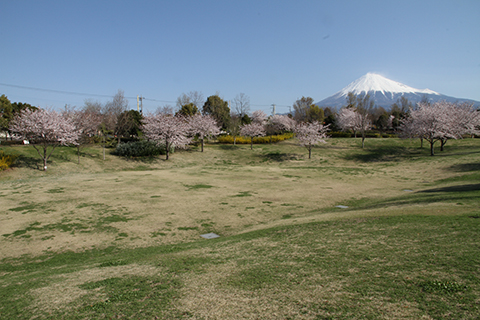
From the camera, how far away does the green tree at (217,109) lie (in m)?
72.3

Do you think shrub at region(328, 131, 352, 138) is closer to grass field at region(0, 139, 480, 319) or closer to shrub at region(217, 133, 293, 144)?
shrub at region(217, 133, 293, 144)

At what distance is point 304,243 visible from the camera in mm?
7816

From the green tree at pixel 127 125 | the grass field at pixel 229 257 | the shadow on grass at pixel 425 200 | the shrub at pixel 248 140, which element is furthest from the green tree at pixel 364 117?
the green tree at pixel 127 125

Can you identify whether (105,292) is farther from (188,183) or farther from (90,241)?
(188,183)

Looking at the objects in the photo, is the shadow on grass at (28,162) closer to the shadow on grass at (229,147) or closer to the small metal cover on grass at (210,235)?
the small metal cover on grass at (210,235)

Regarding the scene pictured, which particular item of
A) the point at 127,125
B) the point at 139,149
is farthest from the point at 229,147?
the point at 127,125

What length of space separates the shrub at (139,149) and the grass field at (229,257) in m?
19.4

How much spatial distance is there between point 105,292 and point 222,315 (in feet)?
8.07

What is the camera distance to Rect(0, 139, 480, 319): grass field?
457 cm

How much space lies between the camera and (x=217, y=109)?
74188 mm

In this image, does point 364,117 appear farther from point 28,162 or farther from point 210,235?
point 28,162

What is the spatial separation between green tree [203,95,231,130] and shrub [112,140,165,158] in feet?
104

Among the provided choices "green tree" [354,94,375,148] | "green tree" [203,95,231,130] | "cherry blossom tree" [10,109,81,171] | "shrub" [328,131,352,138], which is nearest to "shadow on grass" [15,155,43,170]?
"cherry blossom tree" [10,109,81,171]

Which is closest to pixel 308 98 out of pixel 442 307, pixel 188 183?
pixel 188 183
